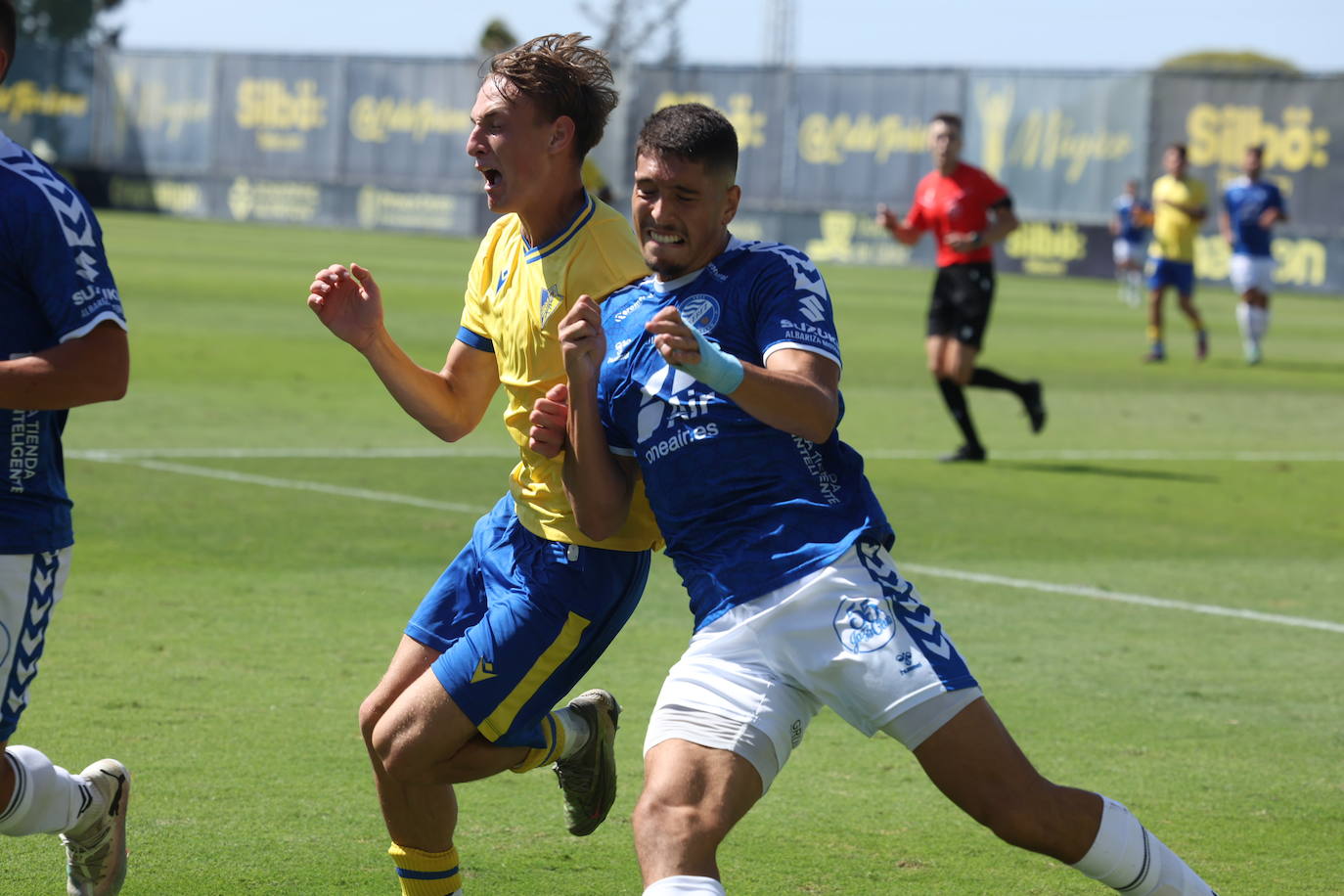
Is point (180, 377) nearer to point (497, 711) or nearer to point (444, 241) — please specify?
point (497, 711)

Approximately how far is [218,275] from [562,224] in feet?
82.6

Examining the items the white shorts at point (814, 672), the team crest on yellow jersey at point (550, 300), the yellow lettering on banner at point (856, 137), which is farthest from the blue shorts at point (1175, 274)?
the white shorts at point (814, 672)

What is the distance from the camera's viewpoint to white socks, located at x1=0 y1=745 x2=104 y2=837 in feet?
14.6

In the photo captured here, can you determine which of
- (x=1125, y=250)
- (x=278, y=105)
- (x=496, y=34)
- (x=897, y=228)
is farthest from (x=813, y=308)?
(x=496, y=34)

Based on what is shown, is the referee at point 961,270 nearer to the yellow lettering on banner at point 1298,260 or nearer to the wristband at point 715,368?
the wristband at point 715,368

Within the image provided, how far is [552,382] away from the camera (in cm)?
470

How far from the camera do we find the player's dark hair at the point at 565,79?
15.3ft

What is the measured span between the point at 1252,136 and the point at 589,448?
116ft

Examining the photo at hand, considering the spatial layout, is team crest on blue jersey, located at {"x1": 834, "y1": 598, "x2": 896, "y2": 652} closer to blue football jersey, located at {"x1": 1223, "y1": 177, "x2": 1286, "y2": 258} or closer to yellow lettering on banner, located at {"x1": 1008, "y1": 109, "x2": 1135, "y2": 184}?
blue football jersey, located at {"x1": 1223, "y1": 177, "x2": 1286, "y2": 258}

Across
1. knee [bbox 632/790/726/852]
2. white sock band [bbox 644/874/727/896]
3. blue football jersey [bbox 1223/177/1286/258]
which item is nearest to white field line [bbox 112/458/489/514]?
knee [bbox 632/790/726/852]

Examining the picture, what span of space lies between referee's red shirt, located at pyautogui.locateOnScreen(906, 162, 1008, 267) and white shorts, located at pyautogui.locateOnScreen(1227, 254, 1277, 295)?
10.6 metres

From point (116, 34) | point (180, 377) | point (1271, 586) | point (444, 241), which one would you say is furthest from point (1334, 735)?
point (116, 34)

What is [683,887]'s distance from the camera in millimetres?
3686

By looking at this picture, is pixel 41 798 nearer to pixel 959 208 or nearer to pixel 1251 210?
pixel 959 208
